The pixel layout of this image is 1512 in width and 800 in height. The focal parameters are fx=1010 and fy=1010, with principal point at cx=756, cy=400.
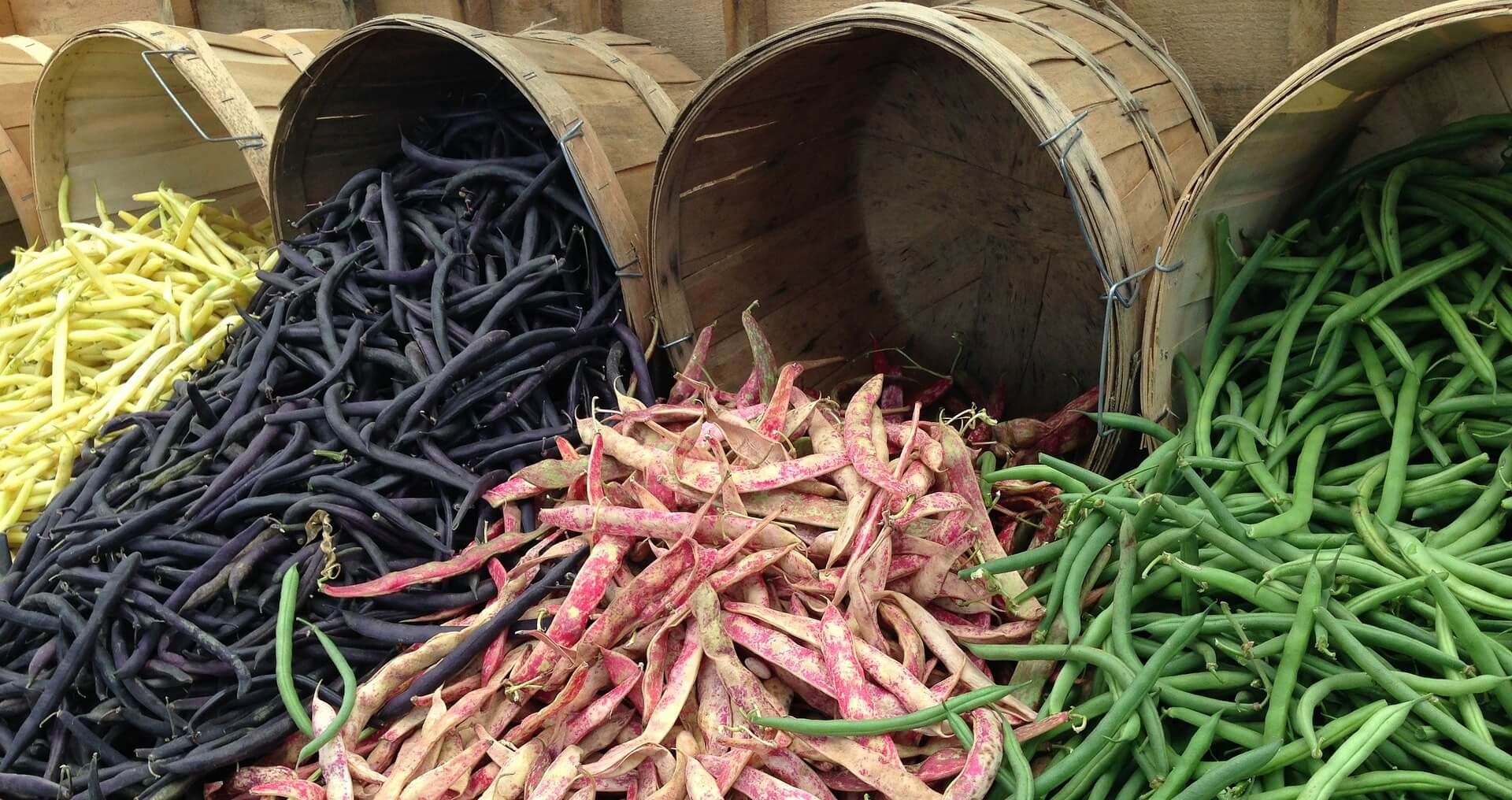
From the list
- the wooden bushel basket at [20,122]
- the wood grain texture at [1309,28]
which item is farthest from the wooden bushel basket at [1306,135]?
the wooden bushel basket at [20,122]

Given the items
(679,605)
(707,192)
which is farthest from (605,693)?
(707,192)

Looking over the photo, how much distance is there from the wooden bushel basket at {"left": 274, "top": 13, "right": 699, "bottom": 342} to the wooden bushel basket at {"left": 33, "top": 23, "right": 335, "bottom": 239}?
161 millimetres

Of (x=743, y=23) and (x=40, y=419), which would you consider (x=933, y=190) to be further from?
(x=40, y=419)

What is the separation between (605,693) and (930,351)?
176cm

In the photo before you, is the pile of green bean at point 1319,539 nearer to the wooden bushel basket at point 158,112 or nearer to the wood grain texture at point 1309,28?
the wood grain texture at point 1309,28

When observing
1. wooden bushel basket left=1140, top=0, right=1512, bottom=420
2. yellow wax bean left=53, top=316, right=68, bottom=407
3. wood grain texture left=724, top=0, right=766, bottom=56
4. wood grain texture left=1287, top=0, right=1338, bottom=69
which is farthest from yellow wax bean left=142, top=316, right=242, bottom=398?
wood grain texture left=1287, top=0, right=1338, bottom=69

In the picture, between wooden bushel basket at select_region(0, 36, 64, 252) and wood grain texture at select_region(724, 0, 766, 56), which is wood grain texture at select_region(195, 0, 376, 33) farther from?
wood grain texture at select_region(724, 0, 766, 56)

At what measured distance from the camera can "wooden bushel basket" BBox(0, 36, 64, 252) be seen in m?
3.61

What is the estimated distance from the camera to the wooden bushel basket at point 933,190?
1.98 metres

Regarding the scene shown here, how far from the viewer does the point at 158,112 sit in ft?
12.0

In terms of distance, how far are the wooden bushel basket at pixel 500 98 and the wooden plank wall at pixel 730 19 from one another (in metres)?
0.20

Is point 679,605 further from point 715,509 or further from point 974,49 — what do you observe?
point 974,49

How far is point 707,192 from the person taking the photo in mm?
2521

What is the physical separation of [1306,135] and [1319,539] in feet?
2.68
